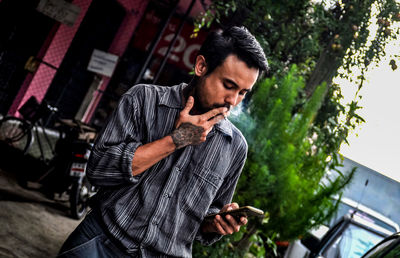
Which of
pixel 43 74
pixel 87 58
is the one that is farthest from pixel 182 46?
pixel 43 74

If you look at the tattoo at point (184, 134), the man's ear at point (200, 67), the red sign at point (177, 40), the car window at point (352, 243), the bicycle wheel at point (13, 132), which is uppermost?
the red sign at point (177, 40)

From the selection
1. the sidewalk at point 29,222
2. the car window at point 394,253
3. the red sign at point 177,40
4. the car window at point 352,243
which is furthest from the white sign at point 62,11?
the car window at point 394,253

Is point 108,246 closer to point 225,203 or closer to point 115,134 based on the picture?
point 115,134

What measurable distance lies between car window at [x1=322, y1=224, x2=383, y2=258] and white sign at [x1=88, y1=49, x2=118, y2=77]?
5195 mm

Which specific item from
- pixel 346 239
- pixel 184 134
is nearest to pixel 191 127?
pixel 184 134

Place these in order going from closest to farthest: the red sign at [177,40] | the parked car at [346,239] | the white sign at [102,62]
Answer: the parked car at [346,239] → the white sign at [102,62] → the red sign at [177,40]

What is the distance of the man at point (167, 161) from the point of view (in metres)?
1.64

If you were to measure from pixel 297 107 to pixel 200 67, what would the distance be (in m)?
3.73

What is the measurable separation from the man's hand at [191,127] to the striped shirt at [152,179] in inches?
7.0

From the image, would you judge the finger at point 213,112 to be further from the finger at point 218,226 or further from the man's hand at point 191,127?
the finger at point 218,226

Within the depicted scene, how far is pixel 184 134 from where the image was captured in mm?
1604

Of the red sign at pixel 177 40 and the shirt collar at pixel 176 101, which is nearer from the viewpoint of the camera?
the shirt collar at pixel 176 101

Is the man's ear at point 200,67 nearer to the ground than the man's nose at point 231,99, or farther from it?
farther from it

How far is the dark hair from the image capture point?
70.7 inches
